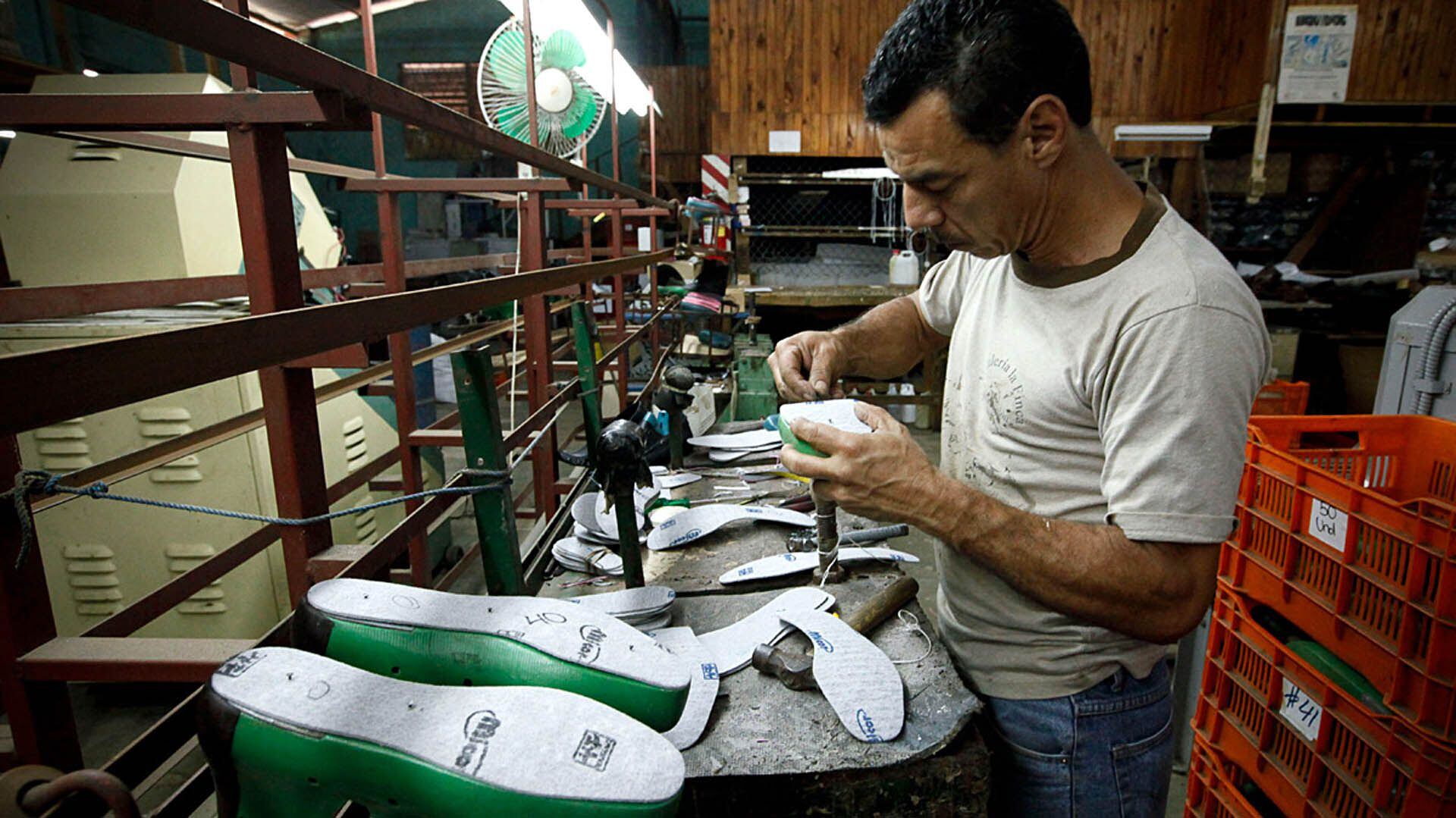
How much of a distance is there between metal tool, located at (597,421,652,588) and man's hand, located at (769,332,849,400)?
0.41m

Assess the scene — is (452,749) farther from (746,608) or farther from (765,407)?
(765,407)

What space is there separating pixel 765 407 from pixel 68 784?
352cm

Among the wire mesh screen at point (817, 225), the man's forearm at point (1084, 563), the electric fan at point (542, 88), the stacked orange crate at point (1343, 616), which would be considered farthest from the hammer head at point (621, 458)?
the wire mesh screen at point (817, 225)

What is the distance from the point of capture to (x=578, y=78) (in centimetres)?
372

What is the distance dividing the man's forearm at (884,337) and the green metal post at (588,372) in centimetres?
61

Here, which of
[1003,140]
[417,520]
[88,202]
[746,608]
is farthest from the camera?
[88,202]

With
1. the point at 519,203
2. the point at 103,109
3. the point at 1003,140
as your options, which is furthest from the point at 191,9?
the point at 519,203

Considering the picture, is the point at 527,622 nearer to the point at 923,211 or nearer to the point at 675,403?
the point at 923,211

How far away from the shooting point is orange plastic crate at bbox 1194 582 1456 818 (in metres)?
1.34

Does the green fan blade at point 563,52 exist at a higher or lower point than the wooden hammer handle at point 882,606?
higher

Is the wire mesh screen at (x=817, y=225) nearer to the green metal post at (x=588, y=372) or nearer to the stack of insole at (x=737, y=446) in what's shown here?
the stack of insole at (x=737, y=446)

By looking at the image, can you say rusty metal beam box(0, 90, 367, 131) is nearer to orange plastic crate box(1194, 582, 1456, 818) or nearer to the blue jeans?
the blue jeans

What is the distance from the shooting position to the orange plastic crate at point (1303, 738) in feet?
4.41

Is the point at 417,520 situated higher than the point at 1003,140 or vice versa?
the point at 1003,140
